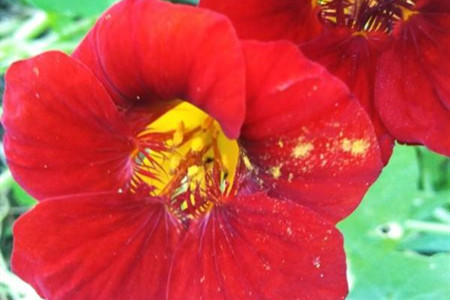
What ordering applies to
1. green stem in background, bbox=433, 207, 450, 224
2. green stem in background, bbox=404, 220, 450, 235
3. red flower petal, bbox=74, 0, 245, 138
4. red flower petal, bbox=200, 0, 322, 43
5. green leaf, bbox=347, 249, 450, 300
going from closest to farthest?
red flower petal, bbox=74, 0, 245, 138, red flower petal, bbox=200, 0, 322, 43, green leaf, bbox=347, 249, 450, 300, green stem in background, bbox=404, 220, 450, 235, green stem in background, bbox=433, 207, 450, 224

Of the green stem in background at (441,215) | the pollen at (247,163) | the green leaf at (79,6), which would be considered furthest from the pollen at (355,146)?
the green stem in background at (441,215)

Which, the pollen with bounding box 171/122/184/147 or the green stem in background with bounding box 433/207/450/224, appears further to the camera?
the green stem in background with bounding box 433/207/450/224

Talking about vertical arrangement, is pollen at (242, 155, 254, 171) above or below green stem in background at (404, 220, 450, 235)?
above

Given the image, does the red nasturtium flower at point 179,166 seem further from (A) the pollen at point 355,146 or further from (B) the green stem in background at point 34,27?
(B) the green stem in background at point 34,27

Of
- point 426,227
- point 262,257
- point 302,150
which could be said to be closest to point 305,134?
point 302,150

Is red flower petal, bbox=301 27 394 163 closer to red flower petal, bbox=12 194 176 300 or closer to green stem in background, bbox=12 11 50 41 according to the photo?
red flower petal, bbox=12 194 176 300

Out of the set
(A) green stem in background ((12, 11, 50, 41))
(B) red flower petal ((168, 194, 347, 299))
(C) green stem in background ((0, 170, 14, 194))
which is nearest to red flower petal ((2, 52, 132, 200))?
(B) red flower petal ((168, 194, 347, 299))
